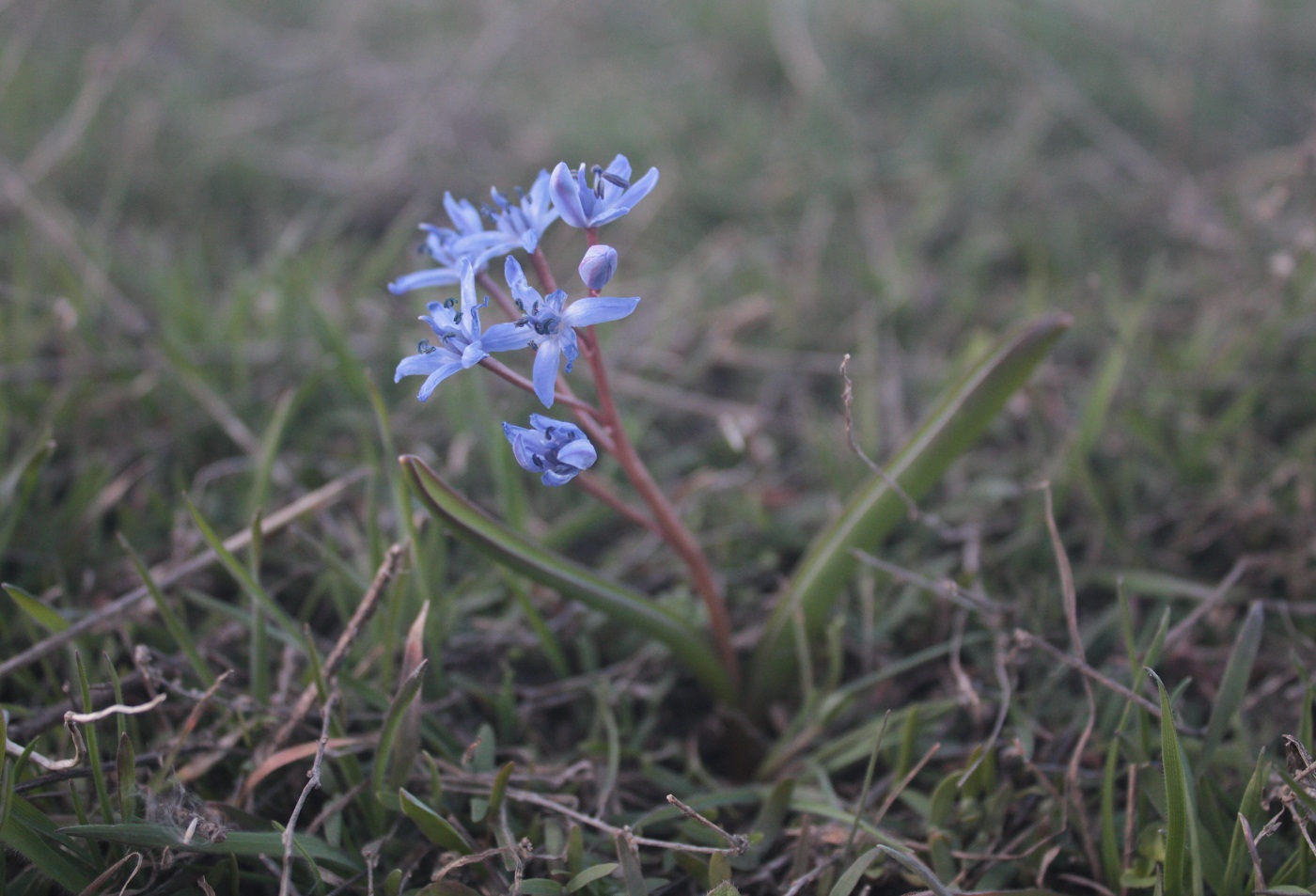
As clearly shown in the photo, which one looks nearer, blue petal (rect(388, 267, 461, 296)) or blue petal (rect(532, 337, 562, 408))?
blue petal (rect(532, 337, 562, 408))

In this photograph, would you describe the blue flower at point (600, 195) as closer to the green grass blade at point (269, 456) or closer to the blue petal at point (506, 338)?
the blue petal at point (506, 338)

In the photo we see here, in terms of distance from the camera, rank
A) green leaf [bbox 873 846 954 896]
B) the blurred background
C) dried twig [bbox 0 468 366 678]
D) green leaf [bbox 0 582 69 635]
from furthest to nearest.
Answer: the blurred background
dried twig [bbox 0 468 366 678]
green leaf [bbox 0 582 69 635]
green leaf [bbox 873 846 954 896]

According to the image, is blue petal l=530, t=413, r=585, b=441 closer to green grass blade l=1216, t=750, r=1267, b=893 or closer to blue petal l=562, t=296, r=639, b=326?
blue petal l=562, t=296, r=639, b=326

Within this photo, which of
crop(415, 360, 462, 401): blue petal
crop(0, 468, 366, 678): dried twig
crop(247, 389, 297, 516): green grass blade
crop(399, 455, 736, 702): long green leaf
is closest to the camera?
crop(415, 360, 462, 401): blue petal

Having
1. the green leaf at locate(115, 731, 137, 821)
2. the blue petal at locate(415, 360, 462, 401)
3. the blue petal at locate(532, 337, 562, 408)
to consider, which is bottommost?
the green leaf at locate(115, 731, 137, 821)

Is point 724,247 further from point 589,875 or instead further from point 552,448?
point 589,875

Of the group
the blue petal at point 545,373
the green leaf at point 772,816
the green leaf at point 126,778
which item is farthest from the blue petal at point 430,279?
the green leaf at point 772,816

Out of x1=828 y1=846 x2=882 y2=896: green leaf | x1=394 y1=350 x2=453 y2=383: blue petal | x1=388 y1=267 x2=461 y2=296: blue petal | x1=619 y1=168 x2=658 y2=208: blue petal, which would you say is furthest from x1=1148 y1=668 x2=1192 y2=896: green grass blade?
x1=388 y1=267 x2=461 y2=296: blue petal

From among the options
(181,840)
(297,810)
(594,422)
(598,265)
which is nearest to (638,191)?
(598,265)
